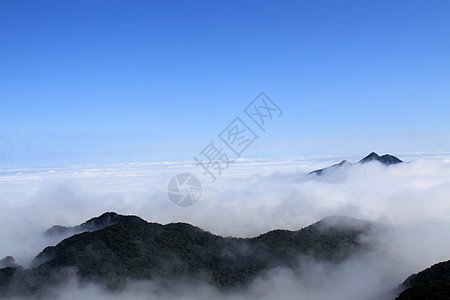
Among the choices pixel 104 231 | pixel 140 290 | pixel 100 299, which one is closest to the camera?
pixel 100 299

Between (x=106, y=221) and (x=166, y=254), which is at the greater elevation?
(x=106, y=221)

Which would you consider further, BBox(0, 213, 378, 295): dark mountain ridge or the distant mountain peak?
the distant mountain peak

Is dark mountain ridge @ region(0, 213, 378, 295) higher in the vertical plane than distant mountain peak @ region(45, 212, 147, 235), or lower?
lower

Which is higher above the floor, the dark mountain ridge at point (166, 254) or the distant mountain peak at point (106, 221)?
the distant mountain peak at point (106, 221)

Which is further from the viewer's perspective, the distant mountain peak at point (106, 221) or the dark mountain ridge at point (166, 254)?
the distant mountain peak at point (106, 221)

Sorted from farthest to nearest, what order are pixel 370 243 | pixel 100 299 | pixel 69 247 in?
pixel 370 243 < pixel 69 247 < pixel 100 299

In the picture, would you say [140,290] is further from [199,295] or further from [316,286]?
[316,286]

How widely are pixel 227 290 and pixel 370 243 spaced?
264ft

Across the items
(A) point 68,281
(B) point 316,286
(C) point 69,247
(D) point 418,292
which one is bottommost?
(B) point 316,286

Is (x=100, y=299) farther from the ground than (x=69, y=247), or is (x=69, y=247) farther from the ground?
(x=69, y=247)

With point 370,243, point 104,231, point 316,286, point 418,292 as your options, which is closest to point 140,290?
point 104,231

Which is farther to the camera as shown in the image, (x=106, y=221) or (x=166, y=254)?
(x=106, y=221)

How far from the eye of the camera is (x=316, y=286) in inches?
5295

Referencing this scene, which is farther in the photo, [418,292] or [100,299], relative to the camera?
[100,299]
